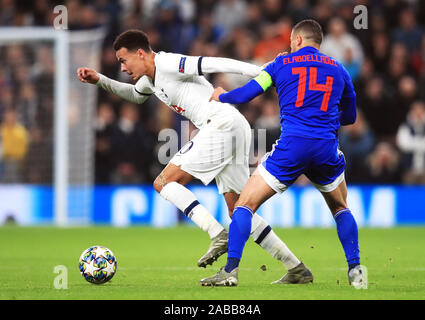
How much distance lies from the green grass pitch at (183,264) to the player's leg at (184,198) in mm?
502

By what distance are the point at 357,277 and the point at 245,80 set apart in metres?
9.01

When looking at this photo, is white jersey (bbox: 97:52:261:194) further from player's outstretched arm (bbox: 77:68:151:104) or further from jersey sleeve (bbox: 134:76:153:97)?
player's outstretched arm (bbox: 77:68:151:104)

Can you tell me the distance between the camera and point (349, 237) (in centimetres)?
701

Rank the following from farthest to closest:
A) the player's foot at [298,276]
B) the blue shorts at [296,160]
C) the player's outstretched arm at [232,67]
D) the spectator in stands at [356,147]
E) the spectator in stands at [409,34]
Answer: the spectator in stands at [409,34], the spectator in stands at [356,147], the player's foot at [298,276], the player's outstretched arm at [232,67], the blue shorts at [296,160]

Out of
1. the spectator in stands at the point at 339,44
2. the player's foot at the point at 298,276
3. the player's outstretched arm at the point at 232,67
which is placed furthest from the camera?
the spectator in stands at the point at 339,44

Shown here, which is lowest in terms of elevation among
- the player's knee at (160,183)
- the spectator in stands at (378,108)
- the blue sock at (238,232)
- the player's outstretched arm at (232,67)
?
the blue sock at (238,232)

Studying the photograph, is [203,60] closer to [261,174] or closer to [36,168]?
[261,174]

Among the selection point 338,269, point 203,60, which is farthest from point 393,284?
point 203,60

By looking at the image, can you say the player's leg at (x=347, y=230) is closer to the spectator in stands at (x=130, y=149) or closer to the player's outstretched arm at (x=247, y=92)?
the player's outstretched arm at (x=247, y=92)

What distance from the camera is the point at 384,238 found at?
1282 cm

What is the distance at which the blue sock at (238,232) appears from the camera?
672cm

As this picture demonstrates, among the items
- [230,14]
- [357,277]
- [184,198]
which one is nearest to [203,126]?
[184,198]

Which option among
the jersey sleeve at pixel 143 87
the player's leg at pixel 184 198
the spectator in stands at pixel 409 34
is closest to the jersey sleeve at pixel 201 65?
the jersey sleeve at pixel 143 87
